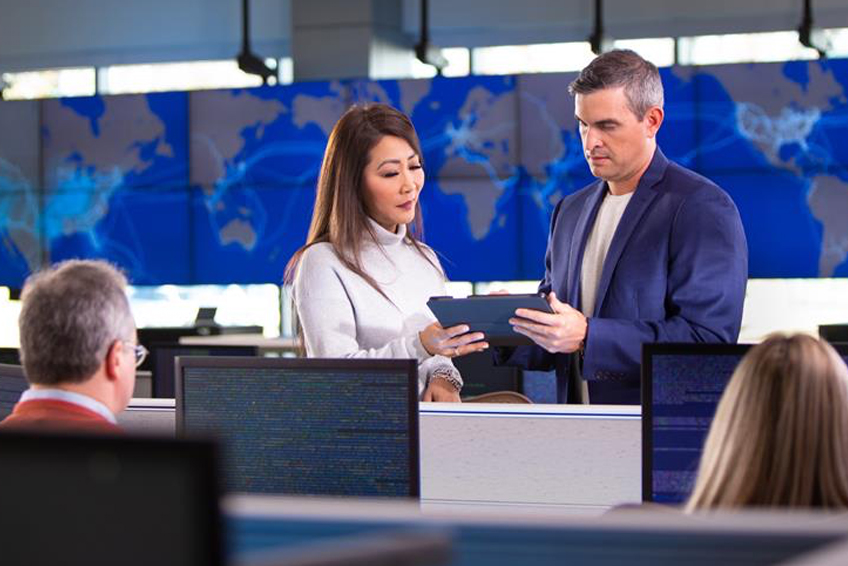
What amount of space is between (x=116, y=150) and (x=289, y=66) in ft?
4.62

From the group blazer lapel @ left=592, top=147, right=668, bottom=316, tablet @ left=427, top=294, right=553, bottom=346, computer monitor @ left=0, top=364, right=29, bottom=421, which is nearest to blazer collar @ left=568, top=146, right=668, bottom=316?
blazer lapel @ left=592, top=147, right=668, bottom=316

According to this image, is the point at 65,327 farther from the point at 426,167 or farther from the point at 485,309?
the point at 426,167

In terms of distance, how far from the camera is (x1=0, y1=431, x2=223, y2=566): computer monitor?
0.63 meters

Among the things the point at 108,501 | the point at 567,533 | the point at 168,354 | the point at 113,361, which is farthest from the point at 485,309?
the point at 168,354

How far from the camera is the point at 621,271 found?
9.00 ft

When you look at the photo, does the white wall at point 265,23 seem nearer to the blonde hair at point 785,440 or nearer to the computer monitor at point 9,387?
the computer monitor at point 9,387

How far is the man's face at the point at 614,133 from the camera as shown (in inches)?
109

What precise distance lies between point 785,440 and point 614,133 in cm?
143

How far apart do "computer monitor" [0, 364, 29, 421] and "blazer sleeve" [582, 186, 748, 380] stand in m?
1.10

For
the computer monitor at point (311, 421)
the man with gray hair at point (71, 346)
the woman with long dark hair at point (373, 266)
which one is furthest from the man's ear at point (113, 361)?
the woman with long dark hair at point (373, 266)

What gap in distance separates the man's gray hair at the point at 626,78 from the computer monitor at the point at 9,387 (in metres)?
1.27

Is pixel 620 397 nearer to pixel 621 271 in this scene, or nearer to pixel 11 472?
pixel 621 271

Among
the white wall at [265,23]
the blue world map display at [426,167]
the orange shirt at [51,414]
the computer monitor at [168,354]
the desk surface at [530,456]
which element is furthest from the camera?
the white wall at [265,23]

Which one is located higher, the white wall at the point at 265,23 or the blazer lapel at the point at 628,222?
the white wall at the point at 265,23
